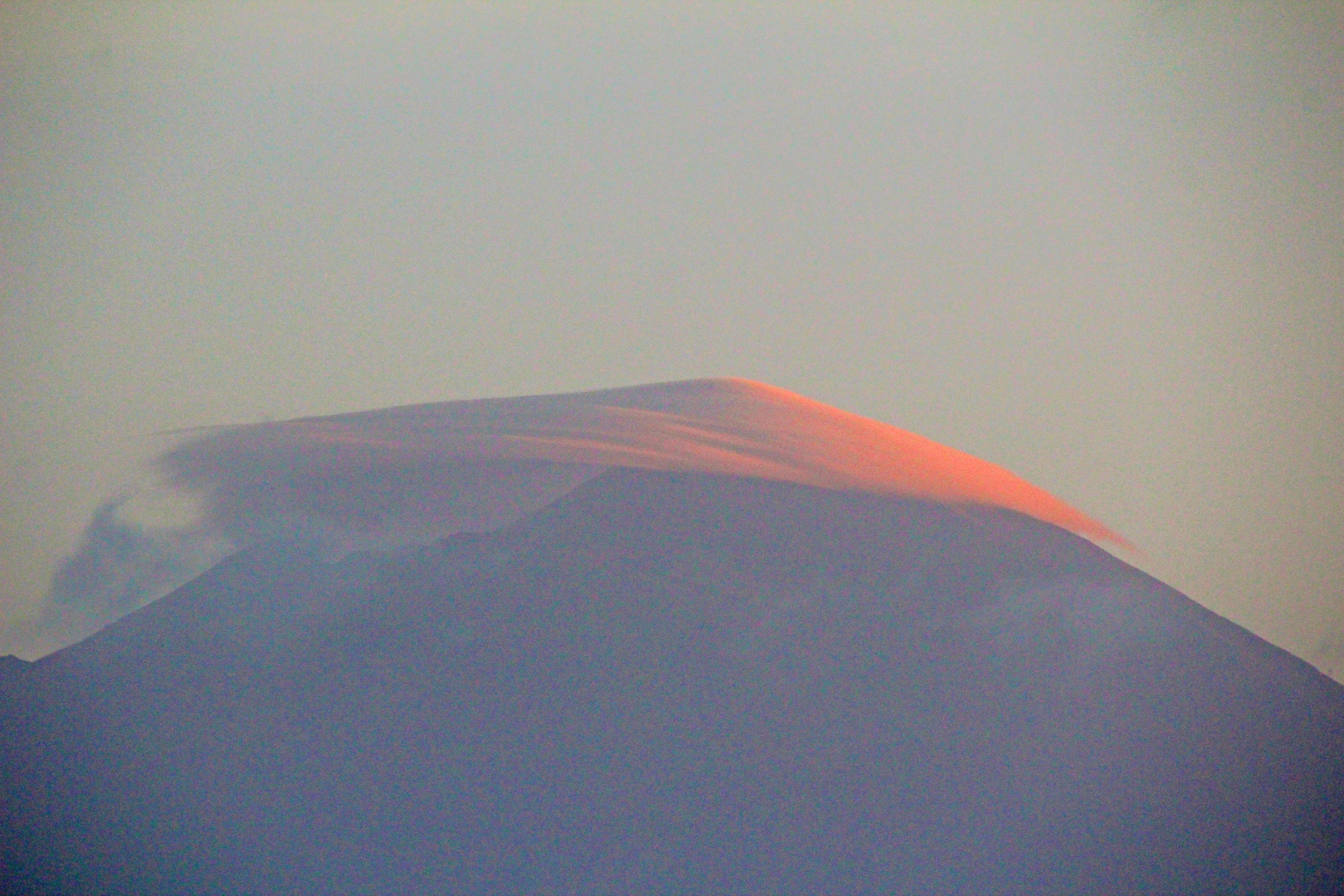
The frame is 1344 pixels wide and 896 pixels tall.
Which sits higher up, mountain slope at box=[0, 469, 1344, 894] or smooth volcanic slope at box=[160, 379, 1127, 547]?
smooth volcanic slope at box=[160, 379, 1127, 547]

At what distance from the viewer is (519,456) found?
10.2 ft

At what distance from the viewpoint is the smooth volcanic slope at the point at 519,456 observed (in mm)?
3041

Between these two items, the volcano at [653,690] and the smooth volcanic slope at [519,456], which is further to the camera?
the smooth volcanic slope at [519,456]

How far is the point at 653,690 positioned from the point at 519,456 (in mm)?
800

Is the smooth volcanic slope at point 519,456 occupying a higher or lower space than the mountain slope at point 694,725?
higher

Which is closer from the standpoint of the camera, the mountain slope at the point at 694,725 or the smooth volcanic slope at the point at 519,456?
the mountain slope at the point at 694,725

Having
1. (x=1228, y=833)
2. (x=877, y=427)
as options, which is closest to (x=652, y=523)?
(x=877, y=427)

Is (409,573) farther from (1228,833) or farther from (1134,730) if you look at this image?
→ (1228,833)

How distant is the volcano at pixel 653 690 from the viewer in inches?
114

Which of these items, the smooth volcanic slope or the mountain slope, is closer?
the mountain slope

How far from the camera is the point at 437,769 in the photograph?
2941 millimetres

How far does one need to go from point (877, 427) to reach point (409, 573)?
1.46 m

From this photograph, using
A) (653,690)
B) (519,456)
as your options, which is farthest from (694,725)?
(519,456)

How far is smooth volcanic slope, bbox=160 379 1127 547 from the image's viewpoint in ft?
9.98
